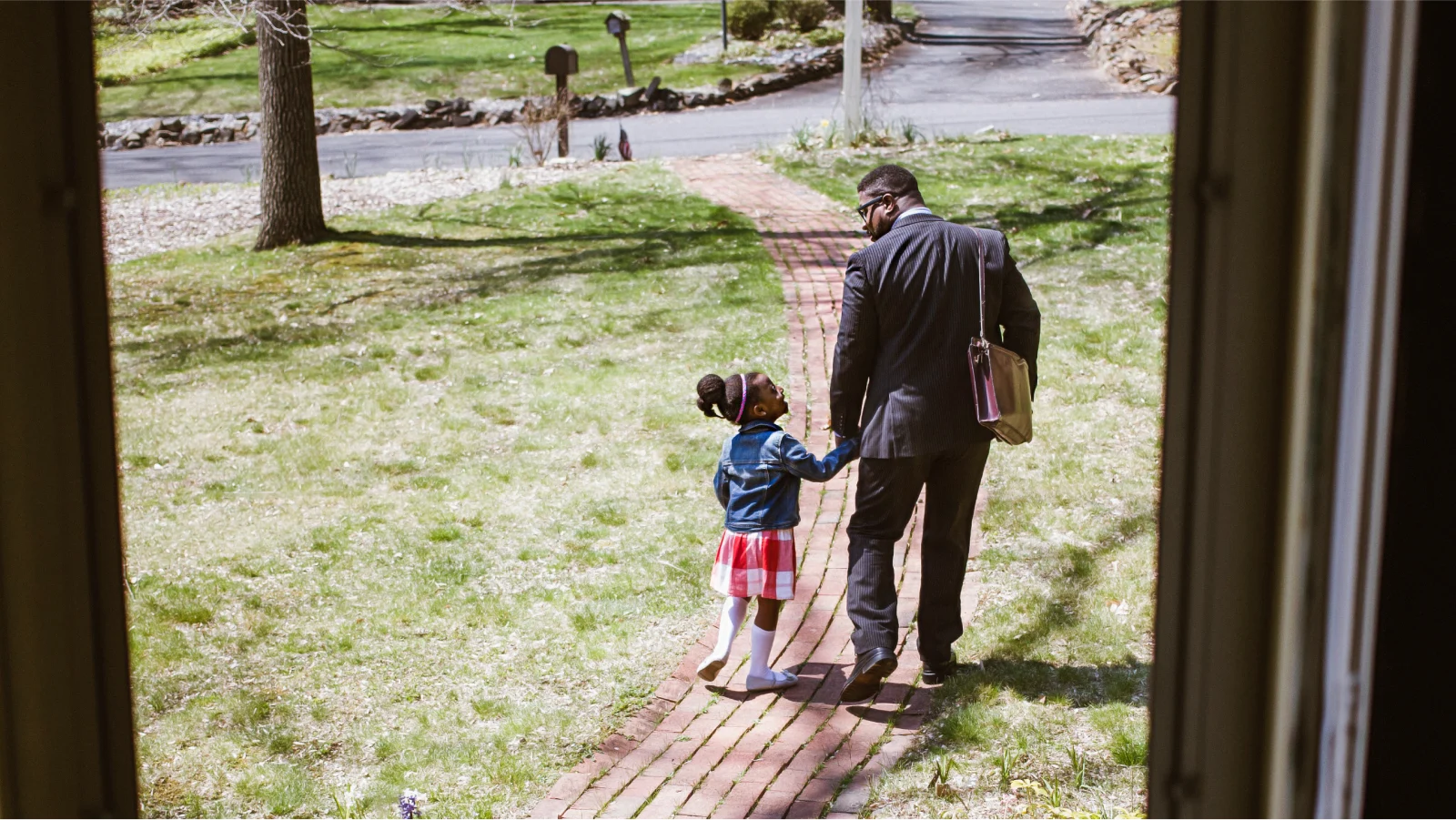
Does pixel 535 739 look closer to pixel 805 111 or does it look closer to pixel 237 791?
pixel 237 791

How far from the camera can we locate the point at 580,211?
1404 centimetres

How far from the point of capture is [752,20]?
90.7 feet

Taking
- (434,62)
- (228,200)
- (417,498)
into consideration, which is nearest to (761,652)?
(417,498)

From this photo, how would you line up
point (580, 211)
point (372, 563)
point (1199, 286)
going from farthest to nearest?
point (580, 211) < point (372, 563) < point (1199, 286)

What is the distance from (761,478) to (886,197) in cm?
111

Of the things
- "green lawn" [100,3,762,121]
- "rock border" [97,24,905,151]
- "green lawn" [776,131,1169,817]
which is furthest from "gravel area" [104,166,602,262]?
"green lawn" [100,3,762,121]

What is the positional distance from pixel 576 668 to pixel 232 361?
5.58 metres

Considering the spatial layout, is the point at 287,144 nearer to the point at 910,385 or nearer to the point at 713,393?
the point at 713,393

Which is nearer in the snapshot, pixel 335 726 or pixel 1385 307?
pixel 1385 307

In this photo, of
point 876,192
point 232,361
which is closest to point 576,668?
point 876,192

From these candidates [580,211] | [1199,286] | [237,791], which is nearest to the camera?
[1199,286]

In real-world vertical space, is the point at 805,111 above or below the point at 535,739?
above

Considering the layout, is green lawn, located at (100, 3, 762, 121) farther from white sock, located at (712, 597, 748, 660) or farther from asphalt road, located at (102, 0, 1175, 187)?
white sock, located at (712, 597, 748, 660)

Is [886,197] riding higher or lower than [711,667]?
higher
